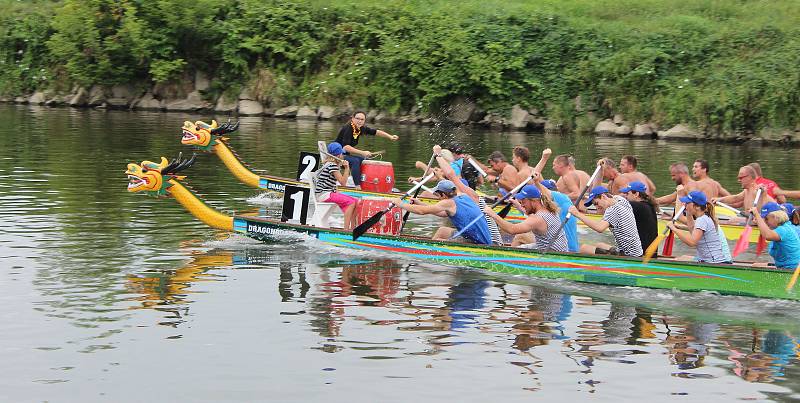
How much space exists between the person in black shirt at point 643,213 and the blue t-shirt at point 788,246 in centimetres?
190

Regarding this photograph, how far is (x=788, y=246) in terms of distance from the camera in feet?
54.2

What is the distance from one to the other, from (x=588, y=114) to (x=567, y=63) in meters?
2.58

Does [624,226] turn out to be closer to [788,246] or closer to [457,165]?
[788,246]

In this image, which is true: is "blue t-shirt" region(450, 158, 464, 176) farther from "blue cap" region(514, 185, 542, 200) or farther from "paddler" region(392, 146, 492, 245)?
"blue cap" region(514, 185, 542, 200)

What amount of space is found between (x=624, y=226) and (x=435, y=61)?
1181 inches

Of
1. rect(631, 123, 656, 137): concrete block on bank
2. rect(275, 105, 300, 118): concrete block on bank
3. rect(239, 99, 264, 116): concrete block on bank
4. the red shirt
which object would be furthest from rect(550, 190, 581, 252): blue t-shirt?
rect(239, 99, 264, 116): concrete block on bank

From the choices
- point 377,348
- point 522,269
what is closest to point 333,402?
point 377,348

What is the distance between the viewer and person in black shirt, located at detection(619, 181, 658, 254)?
17.8 meters

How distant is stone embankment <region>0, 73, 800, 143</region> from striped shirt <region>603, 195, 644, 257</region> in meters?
24.8

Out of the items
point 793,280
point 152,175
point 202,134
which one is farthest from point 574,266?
point 202,134

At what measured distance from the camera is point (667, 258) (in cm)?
1725

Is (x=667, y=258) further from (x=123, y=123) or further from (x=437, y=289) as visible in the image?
(x=123, y=123)

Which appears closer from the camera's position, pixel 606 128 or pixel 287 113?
pixel 606 128

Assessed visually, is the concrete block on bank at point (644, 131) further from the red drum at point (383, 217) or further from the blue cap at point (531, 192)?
the blue cap at point (531, 192)
